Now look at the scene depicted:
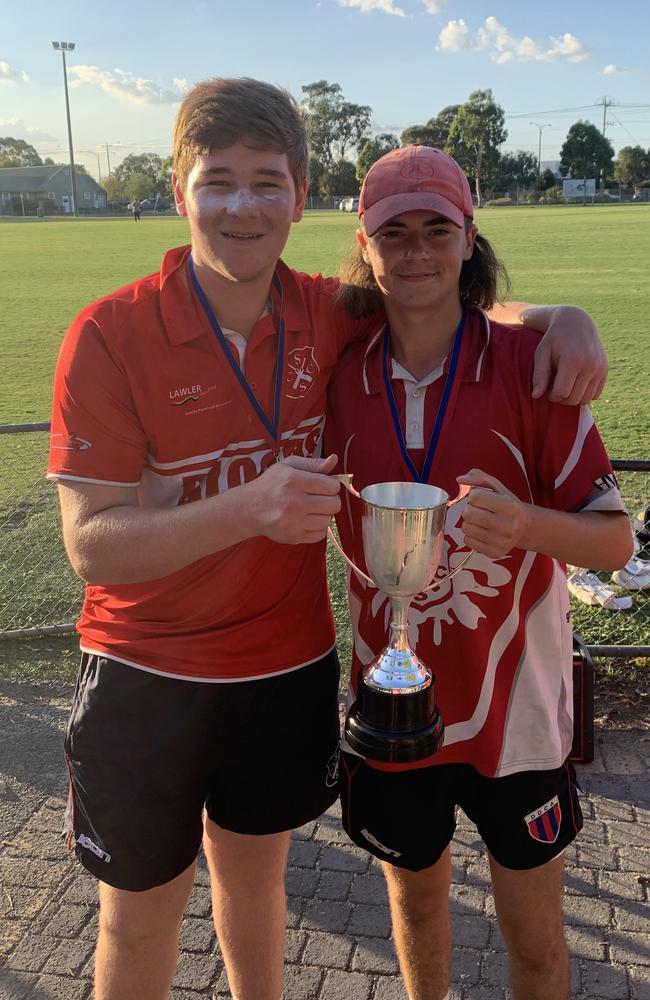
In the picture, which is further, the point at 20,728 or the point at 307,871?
the point at 20,728

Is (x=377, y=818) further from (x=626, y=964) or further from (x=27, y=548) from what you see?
(x=27, y=548)

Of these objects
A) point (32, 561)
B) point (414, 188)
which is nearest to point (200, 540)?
point (414, 188)

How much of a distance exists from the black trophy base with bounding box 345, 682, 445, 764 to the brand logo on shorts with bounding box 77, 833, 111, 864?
28.4 inches

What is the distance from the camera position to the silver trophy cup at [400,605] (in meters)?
1.95

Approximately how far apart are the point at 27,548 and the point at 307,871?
430 cm

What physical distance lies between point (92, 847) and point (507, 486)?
4.70 feet

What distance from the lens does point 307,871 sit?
3.40m

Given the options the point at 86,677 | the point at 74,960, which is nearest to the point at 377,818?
the point at 86,677

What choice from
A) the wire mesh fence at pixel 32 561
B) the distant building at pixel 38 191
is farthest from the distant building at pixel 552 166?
the wire mesh fence at pixel 32 561

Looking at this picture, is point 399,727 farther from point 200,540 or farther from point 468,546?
point 200,540

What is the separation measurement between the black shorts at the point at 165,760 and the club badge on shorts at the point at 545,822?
652mm

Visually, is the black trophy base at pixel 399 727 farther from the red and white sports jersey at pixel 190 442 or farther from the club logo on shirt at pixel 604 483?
the club logo on shirt at pixel 604 483

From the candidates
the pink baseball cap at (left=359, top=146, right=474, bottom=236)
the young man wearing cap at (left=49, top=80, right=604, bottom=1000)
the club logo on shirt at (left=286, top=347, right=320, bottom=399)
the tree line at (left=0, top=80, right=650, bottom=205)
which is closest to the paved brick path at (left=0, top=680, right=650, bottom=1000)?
the young man wearing cap at (left=49, top=80, right=604, bottom=1000)

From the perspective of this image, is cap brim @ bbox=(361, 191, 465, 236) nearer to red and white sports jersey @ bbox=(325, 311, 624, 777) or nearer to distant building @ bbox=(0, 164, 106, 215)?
red and white sports jersey @ bbox=(325, 311, 624, 777)
